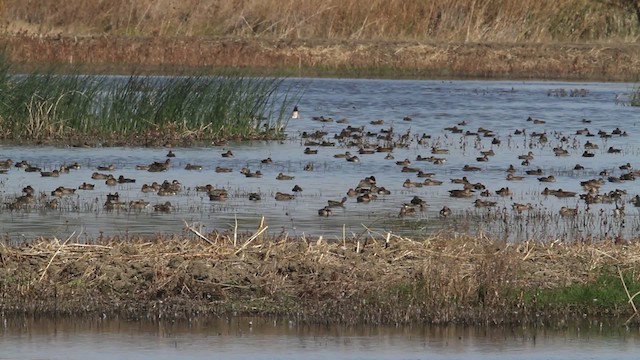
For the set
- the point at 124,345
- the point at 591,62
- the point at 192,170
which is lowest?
the point at 124,345

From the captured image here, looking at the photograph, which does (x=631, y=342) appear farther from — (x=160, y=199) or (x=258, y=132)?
(x=258, y=132)

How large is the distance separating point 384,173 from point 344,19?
25.7m

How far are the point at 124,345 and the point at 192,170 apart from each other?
38.6 ft

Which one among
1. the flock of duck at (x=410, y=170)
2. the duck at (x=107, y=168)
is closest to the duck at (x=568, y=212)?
the flock of duck at (x=410, y=170)

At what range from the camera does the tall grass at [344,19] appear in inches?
1905

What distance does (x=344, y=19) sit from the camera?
48.7 meters

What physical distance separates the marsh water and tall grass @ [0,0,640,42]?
8923 millimetres

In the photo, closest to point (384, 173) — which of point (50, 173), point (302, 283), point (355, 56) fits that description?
point (50, 173)

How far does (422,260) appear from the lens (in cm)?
1338

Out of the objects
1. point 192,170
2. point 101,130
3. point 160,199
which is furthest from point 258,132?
point 160,199

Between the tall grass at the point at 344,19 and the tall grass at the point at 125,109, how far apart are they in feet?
67.4

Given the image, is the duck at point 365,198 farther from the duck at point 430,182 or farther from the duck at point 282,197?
the duck at point 430,182

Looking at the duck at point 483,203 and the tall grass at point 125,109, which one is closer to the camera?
the duck at point 483,203

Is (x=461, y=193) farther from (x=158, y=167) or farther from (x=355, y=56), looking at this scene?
(x=355, y=56)
